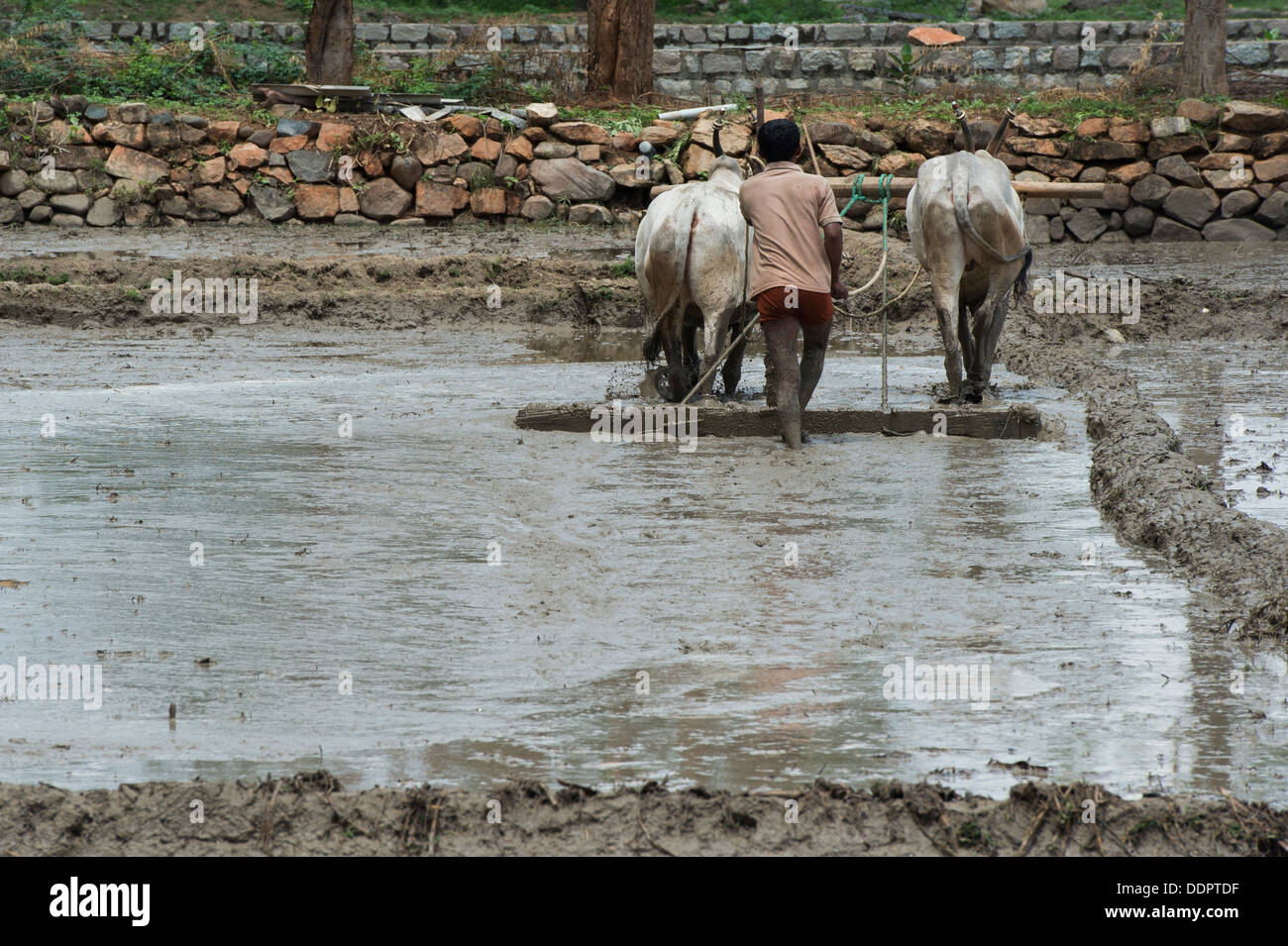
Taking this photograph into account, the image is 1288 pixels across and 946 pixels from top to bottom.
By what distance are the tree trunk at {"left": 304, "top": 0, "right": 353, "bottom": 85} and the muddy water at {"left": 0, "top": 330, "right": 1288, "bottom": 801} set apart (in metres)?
14.7

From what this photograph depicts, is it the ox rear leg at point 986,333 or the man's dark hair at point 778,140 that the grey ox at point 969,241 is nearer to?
the ox rear leg at point 986,333

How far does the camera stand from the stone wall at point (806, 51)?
25609 mm

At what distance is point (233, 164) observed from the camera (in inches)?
842

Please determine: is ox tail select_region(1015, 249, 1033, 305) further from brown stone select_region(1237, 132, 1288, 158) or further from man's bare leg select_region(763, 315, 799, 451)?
brown stone select_region(1237, 132, 1288, 158)

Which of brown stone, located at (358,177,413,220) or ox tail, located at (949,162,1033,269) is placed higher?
ox tail, located at (949,162,1033,269)

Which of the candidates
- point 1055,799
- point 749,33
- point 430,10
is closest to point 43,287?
point 1055,799

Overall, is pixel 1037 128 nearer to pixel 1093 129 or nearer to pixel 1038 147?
pixel 1038 147

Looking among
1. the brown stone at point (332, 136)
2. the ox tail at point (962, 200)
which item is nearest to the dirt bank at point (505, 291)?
the ox tail at point (962, 200)

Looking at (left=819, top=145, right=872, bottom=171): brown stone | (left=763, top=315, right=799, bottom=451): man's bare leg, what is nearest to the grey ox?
(left=763, top=315, right=799, bottom=451): man's bare leg

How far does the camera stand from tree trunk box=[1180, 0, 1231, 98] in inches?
892

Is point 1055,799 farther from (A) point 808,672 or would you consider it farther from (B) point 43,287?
(B) point 43,287

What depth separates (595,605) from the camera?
19.5 ft

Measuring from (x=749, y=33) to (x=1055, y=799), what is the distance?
25.6 meters

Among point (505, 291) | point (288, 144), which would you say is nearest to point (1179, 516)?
point (505, 291)
